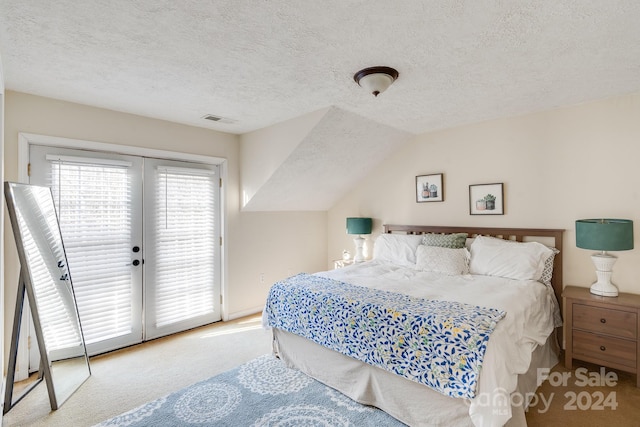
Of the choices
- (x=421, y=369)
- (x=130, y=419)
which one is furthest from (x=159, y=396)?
(x=421, y=369)

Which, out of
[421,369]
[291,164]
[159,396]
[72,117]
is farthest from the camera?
[291,164]

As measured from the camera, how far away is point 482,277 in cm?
309

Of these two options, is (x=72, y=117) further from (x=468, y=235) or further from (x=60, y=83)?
(x=468, y=235)

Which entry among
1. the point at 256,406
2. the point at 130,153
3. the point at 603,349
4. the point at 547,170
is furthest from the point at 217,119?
the point at 603,349

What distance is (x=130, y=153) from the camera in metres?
3.29

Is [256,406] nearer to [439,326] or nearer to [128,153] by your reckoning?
[439,326]

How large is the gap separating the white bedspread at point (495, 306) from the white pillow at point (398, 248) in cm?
20

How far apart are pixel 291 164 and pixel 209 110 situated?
40.9 inches

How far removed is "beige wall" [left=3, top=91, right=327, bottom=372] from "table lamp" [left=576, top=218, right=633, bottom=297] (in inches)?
133

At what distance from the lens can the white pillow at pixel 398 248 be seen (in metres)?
3.77

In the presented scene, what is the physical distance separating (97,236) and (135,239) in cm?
35

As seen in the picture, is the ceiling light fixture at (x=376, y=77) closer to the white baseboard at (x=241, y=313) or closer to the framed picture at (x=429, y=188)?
the framed picture at (x=429, y=188)

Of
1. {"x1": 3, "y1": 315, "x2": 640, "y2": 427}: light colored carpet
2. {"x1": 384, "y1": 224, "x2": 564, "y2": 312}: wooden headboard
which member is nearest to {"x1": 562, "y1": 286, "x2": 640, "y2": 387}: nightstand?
{"x1": 3, "y1": 315, "x2": 640, "y2": 427}: light colored carpet

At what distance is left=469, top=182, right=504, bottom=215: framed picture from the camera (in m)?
3.54
